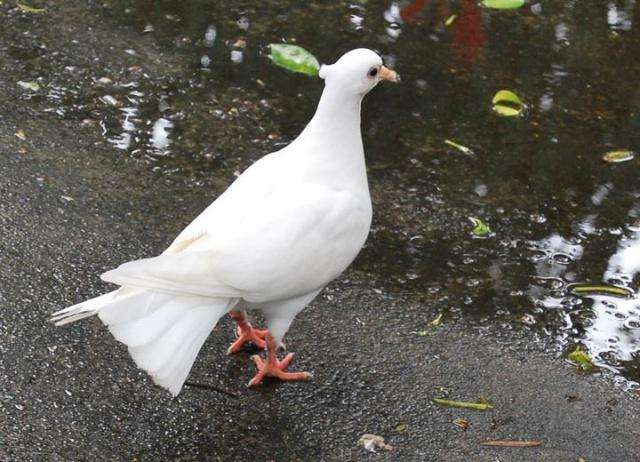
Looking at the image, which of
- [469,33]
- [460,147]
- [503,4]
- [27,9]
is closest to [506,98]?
[460,147]

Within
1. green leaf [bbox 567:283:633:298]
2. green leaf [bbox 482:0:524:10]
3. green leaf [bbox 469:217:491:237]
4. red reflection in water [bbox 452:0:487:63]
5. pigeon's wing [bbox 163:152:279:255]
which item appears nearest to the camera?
pigeon's wing [bbox 163:152:279:255]

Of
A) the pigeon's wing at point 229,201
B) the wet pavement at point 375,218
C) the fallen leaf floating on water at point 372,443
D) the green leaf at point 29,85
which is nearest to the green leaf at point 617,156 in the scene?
the wet pavement at point 375,218

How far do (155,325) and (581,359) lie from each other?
1.79 metres

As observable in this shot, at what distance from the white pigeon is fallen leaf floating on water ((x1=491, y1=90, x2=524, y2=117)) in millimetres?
2153

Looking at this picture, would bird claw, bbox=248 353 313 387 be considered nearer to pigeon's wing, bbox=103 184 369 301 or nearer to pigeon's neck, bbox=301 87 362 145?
pigeon's wing, bbox=103 184 369 301

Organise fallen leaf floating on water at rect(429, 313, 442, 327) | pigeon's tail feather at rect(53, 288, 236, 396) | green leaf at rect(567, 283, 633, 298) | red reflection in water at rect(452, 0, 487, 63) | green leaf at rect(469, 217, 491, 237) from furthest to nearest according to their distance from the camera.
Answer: red reflection in water at rect(452, 0, 487, 63), green leaf at rect(469, 217, 491, 237), green leaf at rect(567, 283, 633, 298), fallen leaf floating on water at rect(429, 313, 442, 327), pigeon's tail feather at rect(53, 288, 236, 396)

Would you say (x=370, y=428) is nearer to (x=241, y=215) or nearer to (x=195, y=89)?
(x=241, y=215)

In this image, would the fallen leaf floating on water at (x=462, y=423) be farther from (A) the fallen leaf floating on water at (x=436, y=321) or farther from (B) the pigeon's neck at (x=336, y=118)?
(B) the pigeon's neck at (x=336, y=118)

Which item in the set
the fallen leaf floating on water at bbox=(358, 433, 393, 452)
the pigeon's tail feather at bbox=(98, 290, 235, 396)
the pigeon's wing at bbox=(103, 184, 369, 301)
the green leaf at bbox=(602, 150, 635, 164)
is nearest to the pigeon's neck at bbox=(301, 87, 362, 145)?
the pigeon's wing at bbox=(103, 184, 369, 301)

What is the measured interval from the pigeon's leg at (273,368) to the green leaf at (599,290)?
1.37 m

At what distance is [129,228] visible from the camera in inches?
177

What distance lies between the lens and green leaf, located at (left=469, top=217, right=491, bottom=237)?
4766mm

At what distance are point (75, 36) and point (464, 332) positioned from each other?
3130 mm

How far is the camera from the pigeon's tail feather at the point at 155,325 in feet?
10.6
